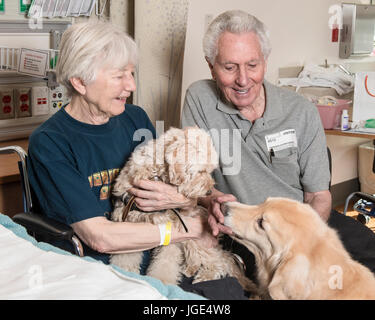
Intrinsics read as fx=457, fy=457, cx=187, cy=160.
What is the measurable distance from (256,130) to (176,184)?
1.49 ft

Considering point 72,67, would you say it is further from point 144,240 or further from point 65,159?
point 144,240

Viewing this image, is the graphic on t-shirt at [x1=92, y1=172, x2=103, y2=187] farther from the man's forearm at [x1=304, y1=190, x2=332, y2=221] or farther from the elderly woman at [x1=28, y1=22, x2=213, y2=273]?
the man's forearm at [x1=304, y1=190, x2=332, y2=221]

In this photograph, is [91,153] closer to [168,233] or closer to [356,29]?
[168,233]

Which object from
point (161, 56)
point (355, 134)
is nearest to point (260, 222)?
point (161, 56)

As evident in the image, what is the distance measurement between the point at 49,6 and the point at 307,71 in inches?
86.6

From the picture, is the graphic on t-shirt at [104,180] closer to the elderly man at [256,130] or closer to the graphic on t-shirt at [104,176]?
the graphic on t-shirt at [104,176]

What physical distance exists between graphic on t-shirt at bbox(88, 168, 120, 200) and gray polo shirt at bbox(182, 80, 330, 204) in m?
0.46

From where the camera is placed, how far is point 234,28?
1.92 meters

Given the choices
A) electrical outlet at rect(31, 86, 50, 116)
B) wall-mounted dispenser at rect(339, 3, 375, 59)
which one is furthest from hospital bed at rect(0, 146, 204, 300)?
wall-mounted dispenser at rect(339, 3, 375, 59)

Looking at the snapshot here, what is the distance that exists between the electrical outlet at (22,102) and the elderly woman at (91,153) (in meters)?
1.11

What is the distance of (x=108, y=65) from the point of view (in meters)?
1.69

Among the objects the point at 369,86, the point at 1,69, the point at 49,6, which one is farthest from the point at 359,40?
the point at 1,69

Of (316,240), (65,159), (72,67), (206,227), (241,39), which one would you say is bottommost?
(206,227)

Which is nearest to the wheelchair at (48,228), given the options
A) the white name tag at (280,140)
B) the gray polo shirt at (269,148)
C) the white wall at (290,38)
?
the gray polo shirt at (269,148)
